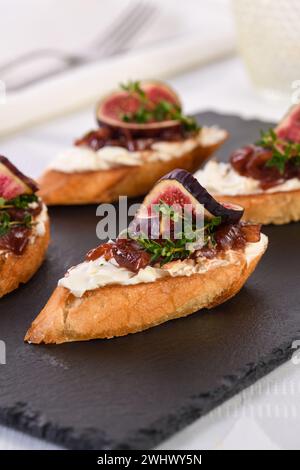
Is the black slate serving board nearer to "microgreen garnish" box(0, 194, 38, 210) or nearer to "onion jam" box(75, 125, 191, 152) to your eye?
"microgreen garnish" box(0, 194, 38, 210)

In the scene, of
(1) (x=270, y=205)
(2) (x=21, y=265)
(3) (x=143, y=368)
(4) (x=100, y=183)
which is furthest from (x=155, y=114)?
(3) (x=143, y=368)

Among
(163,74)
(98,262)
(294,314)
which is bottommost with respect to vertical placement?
(163,74)

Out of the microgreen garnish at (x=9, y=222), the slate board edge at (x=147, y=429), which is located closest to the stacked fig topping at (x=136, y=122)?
the microgreen garnish at (x=9, y=222)

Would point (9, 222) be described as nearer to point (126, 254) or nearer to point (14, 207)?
point (14, 207)

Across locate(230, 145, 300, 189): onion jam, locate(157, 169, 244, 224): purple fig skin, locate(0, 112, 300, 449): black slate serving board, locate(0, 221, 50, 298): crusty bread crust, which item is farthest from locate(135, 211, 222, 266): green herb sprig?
locate(230, 145, 300, 189): onion jam

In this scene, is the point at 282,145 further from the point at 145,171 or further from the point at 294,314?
the point at 294,314
